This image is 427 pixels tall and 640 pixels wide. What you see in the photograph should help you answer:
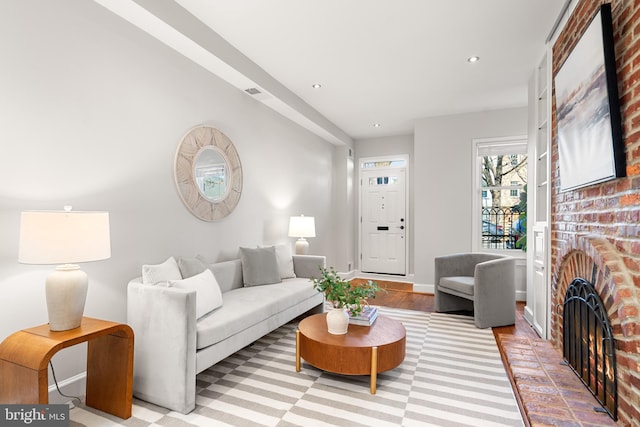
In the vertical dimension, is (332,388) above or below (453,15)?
below

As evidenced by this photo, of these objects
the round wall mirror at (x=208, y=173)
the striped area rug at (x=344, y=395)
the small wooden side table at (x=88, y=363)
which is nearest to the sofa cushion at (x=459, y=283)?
the striped area rug at (x=344, y=395)

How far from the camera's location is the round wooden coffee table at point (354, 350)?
2.23 meters

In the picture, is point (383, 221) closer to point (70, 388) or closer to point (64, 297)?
point (70, 388)

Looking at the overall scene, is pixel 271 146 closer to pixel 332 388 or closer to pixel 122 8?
pixel 122 8

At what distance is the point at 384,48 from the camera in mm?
3129

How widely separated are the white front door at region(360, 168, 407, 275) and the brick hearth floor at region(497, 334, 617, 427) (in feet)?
12.0

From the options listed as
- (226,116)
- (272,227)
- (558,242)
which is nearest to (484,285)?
(558,242)

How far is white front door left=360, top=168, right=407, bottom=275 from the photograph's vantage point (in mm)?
6195

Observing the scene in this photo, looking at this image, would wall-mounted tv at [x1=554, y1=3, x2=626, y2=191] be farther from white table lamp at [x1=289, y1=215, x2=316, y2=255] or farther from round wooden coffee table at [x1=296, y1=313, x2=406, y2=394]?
white table lamp at [x1=289, y1=215, x2=316, y2=255]

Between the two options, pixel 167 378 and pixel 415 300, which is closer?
pixel 167 378

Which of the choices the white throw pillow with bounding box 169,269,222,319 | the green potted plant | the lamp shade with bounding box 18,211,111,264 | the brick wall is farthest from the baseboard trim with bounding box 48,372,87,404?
the brick wall

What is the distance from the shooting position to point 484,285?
351 centimetres

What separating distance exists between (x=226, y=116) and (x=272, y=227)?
1.48 meters

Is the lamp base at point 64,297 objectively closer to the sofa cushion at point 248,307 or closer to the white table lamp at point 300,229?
the sofa cushion at point 248,307
